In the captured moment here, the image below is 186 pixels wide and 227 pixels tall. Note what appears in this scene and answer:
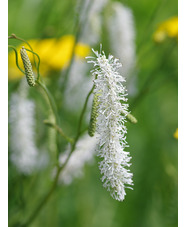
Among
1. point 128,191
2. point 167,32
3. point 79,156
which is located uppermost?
point 167,32

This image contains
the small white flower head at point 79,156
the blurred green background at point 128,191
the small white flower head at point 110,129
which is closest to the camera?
the small white flower head at point 110,129

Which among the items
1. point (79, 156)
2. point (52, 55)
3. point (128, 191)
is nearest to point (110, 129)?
point (79, 156)

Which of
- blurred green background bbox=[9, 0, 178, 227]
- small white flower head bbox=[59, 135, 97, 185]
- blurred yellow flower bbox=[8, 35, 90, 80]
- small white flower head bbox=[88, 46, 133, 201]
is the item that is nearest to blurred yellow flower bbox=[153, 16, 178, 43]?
blurred green background bbox=[9, 0, 178, 227]

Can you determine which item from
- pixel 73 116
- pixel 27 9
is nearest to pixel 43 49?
pixel 73 116

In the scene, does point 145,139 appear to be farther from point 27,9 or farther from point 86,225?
point 27,9

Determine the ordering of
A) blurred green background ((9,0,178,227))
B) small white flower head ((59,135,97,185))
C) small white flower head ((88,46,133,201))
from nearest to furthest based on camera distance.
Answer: small white flower head ((88,46,133,201)), small white flower head ((59,135,97,185)), blurred green background ((9,0,178,227))

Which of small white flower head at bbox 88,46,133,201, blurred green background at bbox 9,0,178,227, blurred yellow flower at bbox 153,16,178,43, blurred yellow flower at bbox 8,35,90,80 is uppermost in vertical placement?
small white flower head at bbox 88,46,133,201

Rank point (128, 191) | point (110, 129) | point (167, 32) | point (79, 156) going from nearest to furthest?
point (110, 129)
point (79, 156)
point (167, 32)
point (128, 191)

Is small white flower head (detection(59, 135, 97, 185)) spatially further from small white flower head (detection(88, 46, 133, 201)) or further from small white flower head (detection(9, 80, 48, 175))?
small white flower head (detection(88, 46, 133, 201))

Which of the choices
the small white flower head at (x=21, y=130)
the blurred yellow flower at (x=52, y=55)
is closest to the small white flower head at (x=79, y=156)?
the small white flower head at (x=21, y=130)

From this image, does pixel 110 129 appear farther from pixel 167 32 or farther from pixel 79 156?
pixel 167 32

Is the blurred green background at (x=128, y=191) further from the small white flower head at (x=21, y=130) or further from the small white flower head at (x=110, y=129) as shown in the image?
the small white flower head at (x=110, y=129)
